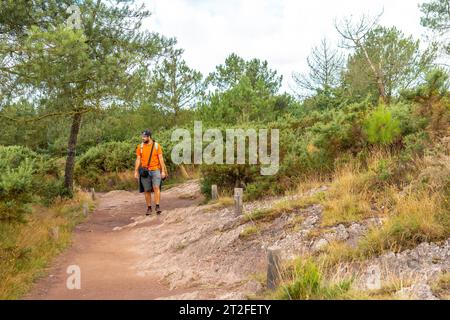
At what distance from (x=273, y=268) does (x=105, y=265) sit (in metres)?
3.56

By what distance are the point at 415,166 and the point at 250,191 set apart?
12.4 feet

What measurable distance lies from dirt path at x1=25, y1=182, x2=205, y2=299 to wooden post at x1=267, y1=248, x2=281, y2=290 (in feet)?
4.40

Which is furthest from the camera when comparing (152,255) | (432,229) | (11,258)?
(152,255)

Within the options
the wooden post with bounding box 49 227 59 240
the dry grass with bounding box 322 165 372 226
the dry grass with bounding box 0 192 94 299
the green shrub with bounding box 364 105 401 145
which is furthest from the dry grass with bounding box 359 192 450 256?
the wooden post with bounding box 49 227 59 240

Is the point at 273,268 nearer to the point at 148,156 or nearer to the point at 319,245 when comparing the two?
the point at 319,245

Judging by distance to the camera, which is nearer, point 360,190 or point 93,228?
point 360,190

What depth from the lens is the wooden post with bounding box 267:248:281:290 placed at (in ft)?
15.4

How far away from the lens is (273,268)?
15.4 ft

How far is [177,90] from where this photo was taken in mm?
28688

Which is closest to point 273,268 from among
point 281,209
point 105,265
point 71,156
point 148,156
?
point 281,209

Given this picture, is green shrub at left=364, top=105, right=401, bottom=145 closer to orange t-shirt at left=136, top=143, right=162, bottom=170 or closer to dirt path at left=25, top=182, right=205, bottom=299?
orange t-shirt at left=136, top=143, right=162, bottom=170

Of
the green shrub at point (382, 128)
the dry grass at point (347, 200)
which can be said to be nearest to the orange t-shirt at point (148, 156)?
the dry grass at point (347, 200)
